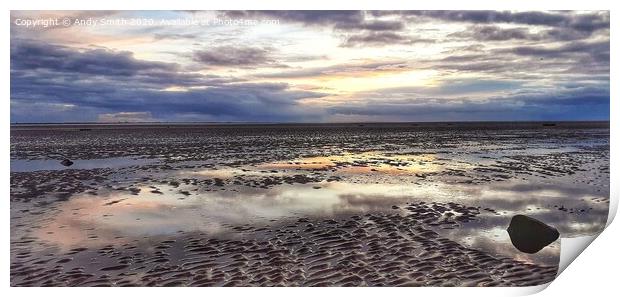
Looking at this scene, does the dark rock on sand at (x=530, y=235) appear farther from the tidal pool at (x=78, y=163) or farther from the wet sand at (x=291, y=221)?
the tidal pool at (x=78, y=163)

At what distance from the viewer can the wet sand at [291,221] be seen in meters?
7.38

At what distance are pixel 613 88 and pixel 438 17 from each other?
3.64 m

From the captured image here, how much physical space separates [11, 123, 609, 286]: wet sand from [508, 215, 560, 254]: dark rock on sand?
0.13 m

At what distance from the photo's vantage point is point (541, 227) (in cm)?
841

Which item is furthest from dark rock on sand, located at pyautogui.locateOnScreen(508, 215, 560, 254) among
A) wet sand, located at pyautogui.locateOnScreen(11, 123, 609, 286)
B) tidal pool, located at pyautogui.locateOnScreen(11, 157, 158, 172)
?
tidal pool, located at pyautogui.locateOnScreen(11, 157, 158, 172)

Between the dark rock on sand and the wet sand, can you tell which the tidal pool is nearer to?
the wet sand

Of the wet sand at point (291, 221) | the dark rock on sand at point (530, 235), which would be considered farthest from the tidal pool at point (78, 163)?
the dark rock on sand at point (530, 235)

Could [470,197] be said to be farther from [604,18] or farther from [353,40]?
[353,40]

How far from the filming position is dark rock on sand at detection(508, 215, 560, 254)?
8.07m

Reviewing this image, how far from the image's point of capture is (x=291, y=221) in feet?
31.2

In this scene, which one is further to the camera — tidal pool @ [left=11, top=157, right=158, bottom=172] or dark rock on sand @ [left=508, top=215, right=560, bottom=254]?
tidal pool @ [left=11, top=157, right=158, bottom=172]

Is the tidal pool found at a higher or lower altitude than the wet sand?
higher

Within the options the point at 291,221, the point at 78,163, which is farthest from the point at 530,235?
the point at 78,163
